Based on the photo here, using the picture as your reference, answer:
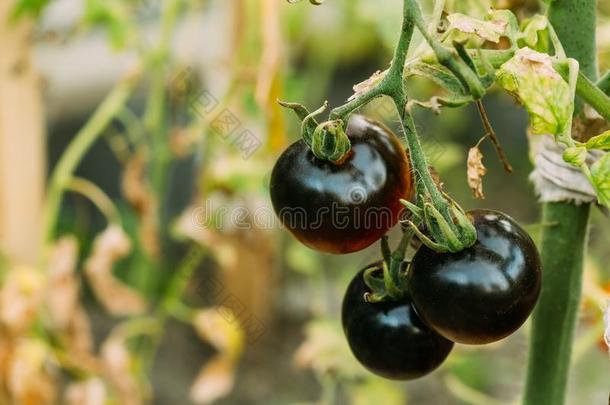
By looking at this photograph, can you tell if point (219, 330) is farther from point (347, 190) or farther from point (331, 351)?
point (347, 190)

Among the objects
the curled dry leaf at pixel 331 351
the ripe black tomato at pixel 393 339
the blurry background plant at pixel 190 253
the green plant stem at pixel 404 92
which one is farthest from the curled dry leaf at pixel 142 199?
the green plant stem at pixel 404 92

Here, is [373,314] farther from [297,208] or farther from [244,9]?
[244,9]

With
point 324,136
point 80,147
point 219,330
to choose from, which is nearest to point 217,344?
point 219,330

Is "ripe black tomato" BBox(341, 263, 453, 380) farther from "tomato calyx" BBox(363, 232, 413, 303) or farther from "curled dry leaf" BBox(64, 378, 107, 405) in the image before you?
"curled dry leaf" BBox(64, 378, 107, 405)

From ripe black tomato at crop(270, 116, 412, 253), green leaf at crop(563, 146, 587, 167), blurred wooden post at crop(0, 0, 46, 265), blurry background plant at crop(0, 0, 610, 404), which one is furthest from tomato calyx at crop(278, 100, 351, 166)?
blurred wooden post at crop(0, 0, 46, 265)

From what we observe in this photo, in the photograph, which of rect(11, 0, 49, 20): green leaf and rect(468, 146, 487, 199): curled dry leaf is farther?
rect(11, 0, 49, 20): green leaf

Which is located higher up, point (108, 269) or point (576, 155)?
point (576, 155)
